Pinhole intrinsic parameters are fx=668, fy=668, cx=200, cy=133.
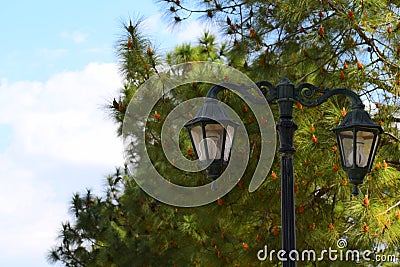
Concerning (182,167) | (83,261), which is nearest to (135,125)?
(182,167)

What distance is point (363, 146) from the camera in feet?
9.92

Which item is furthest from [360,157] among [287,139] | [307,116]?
[307,116]

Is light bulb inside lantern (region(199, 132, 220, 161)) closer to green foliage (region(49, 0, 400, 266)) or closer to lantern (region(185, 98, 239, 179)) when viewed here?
lantern (region(185, 98, 239, 179))

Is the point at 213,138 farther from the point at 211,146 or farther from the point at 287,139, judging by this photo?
the point at 287,139

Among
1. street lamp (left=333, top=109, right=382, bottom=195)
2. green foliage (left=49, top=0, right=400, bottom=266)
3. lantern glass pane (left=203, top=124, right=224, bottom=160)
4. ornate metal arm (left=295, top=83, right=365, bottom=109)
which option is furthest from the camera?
green foliage (left=49, top=0, right=400, bottom=266)

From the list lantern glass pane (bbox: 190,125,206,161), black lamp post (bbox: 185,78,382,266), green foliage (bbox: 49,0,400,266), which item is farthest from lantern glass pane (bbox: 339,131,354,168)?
green foliage (bbox: 49,0,400,266)

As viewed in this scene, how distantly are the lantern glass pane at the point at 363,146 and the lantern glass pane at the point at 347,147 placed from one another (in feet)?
0.10

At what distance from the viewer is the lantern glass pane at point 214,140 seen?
2.90 meters

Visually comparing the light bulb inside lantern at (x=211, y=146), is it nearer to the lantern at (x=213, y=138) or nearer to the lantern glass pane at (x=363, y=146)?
the lantern at (x=213, y=138)

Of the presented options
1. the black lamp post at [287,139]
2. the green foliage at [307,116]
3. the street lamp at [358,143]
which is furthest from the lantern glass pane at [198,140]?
the green foliage at [307,116]

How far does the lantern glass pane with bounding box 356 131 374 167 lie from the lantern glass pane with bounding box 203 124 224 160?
63 centimetres

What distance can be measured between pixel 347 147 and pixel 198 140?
2.24 feet

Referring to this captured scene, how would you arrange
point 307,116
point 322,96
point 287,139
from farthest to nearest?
1. point 307,116
2. point 322,96
3. point 287,139

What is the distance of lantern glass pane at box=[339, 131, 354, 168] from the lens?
3.02 m
